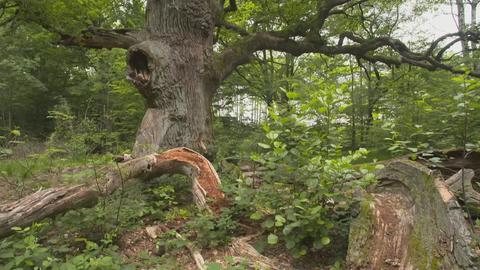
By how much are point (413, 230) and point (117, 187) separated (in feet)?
9.57

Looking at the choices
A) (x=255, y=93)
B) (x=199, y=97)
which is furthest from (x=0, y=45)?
(x=199, y=97)

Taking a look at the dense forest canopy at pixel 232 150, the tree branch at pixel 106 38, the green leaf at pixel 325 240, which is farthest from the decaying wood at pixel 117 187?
the tree branch at pixel 106 38

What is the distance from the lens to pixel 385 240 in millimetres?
2576

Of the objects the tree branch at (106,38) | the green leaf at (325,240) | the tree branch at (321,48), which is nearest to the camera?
the green leaf at (325,240)

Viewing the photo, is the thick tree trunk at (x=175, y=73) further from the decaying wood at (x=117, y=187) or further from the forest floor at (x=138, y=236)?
the forest floor at (x=138, y=236)

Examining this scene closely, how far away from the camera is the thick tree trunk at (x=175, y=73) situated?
18.9ft

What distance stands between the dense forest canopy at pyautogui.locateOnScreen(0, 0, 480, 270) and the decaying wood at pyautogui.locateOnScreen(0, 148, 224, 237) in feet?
0.07

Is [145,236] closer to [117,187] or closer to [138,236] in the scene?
[138,236]

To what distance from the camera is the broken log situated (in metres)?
2.16

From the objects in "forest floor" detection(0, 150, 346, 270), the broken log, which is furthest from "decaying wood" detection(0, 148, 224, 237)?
the broken log

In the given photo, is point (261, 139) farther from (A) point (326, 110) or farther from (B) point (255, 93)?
(B) point (255, 93)

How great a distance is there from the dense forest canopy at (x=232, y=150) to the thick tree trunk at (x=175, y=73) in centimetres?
2

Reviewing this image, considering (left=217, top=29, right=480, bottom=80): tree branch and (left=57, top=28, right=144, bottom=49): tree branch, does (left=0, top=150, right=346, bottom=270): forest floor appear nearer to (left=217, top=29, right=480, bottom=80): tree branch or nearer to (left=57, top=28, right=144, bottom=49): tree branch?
(left=57, top=28, right=144, bottom=49): tree branch

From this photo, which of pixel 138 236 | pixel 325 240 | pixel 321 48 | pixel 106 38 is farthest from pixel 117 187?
pixel 321 48
